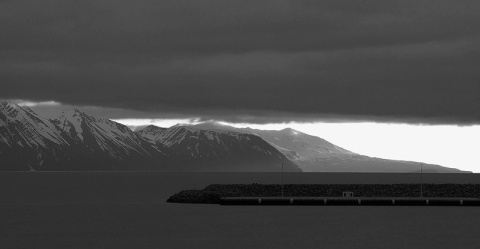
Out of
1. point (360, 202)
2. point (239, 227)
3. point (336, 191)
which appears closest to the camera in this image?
point (239, 227)

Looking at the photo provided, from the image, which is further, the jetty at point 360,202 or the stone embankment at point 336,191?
the stone embankment at point 336,191

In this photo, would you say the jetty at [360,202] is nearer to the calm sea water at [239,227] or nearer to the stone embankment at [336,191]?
the calm sea water at [239,227]

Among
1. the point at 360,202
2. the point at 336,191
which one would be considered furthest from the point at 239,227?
the point at 336,191

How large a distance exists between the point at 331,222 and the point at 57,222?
33937mm

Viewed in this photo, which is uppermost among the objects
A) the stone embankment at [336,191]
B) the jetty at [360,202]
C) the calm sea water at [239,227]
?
the stone embankment at [336,191]

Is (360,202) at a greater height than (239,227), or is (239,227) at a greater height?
(360,202)

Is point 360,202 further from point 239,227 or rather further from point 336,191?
point 239,227

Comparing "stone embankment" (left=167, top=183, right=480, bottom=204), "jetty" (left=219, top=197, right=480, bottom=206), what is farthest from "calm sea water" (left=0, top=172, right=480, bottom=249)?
"stone embankment" (left=167, top=183, right=480, bottom=204)

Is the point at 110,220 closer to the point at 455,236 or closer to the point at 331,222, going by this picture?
the point at 331,222

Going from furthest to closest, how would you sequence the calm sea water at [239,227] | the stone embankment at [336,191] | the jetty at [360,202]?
1. the stone embankment at [336,191]
2. the jetty at [360,202]
3. the calm sea water at [239,227]

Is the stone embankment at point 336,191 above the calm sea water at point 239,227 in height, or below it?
above

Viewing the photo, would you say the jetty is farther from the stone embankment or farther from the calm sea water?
the stone embankment

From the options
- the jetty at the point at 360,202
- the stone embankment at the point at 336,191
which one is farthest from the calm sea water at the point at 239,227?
the stone embankment at the point at 336,191

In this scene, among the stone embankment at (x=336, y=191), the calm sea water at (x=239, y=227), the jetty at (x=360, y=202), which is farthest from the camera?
the stone embankment at (x=336, y=191)
